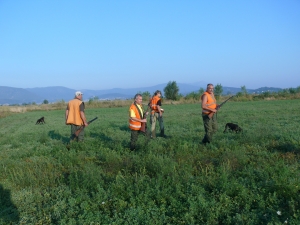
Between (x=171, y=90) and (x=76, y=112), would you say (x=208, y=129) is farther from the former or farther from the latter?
(x=171, y=90)

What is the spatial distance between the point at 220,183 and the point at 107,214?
1916mm

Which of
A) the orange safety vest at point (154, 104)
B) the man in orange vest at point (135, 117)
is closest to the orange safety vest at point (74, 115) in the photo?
the man in orange vest at point (135, 117)

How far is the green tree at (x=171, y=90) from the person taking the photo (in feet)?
174

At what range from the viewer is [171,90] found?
53.5m

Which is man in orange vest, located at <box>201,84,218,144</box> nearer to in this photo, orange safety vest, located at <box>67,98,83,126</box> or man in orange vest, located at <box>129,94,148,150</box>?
man in orange vest, located at <box>129,94,148,150</box>

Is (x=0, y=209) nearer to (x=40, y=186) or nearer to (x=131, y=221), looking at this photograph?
(x=40, y=186)

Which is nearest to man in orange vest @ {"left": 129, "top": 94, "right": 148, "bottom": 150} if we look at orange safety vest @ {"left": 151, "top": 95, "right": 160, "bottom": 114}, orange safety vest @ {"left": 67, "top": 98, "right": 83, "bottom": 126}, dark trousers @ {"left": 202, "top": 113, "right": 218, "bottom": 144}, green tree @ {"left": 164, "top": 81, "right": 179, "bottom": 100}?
dark trousers @ {"left": 202, "top": 113, "right": 218, "bottom": 144}

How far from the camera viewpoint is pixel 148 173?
6.41 m

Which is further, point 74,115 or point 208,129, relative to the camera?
point 74,115

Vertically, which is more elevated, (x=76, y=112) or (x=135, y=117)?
(x=76, y=112)

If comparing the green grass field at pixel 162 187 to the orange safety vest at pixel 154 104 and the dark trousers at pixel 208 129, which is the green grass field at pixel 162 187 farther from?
the orange safety vest at pixel 154 104

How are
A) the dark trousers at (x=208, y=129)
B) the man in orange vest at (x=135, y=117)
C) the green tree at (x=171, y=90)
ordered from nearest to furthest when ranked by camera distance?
the man in orange vest at (x=135, y=117), the dark trousers at (x=208, y=129), the green tree at (x=171, y=90)

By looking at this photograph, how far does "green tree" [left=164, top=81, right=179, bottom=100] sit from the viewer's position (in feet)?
174

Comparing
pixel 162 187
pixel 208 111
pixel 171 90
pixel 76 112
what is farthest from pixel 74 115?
pixel 171 90
